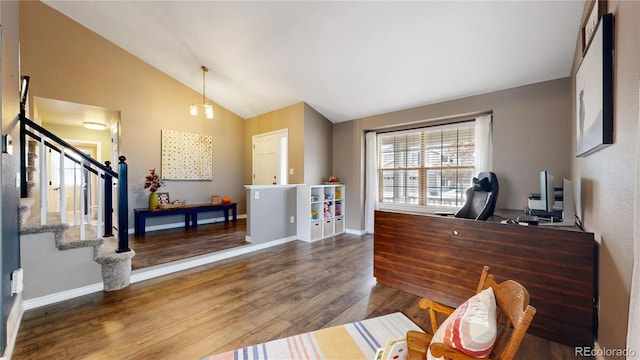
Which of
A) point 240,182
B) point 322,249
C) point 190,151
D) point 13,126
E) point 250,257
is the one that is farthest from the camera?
point 240,182

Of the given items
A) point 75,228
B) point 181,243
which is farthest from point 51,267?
point 181,243

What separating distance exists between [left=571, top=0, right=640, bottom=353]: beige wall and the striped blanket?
1138 millimetres

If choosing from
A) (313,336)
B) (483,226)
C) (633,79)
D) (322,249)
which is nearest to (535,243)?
(483,226)

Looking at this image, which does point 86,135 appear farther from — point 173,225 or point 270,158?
point 270,158

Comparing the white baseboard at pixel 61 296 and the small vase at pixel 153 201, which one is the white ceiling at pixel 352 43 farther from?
the white baseboard at pixel 61 296

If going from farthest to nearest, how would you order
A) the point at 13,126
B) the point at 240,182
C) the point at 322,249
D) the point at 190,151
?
the point at 240,182 < the point at 190,151 < the point at 322,249 < the point at 13,126

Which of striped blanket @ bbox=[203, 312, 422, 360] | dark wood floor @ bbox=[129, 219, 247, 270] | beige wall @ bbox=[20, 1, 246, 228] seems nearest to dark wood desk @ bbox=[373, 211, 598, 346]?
striped blanket @ bbox=[203, 312, 422, 360]

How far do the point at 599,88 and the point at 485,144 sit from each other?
7.33 feet

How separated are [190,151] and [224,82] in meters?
1.69

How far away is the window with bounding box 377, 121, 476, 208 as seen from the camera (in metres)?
3.99

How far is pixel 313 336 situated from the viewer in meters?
1.78

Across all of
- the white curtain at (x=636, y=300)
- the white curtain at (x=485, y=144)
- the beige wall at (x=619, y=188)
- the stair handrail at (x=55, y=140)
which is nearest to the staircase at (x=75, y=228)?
the stair handrail at (x=55, y=140)

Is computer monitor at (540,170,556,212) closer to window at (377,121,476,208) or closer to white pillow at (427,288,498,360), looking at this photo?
white pillow at (427,288,498,360)

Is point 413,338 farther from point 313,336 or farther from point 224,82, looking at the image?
point 224,82
